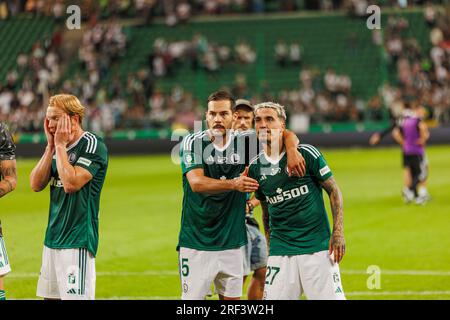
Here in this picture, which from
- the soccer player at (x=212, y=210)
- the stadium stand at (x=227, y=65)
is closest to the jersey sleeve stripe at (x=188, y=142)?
the soccer player at (x=212, y=210)

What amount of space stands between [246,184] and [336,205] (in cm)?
77

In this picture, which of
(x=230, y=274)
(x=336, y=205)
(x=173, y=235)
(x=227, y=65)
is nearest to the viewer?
(x=336, y=205)

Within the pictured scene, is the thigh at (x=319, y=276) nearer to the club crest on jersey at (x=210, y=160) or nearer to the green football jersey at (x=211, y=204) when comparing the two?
the green football jersey at (x=211, y=204)

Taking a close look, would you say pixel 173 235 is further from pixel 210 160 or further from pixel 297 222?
pixel 297 222

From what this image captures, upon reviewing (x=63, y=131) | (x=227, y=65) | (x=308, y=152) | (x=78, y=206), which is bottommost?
(x=78, y=206)

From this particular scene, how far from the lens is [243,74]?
44938 millimetres

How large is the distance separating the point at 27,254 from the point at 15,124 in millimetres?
23174

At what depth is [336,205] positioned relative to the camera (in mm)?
7887

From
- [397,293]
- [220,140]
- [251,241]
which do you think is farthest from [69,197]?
[397,293]

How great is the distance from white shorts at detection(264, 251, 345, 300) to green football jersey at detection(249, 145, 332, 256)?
0.08 metres

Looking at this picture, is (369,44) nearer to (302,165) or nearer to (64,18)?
(64,18)

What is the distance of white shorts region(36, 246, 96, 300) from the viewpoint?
26.2ft

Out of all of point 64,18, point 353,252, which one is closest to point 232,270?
point 353,252

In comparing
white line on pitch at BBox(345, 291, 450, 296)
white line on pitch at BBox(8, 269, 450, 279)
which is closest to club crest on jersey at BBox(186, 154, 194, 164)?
white line on pitch at BBox(345, 291, 450, 296)
